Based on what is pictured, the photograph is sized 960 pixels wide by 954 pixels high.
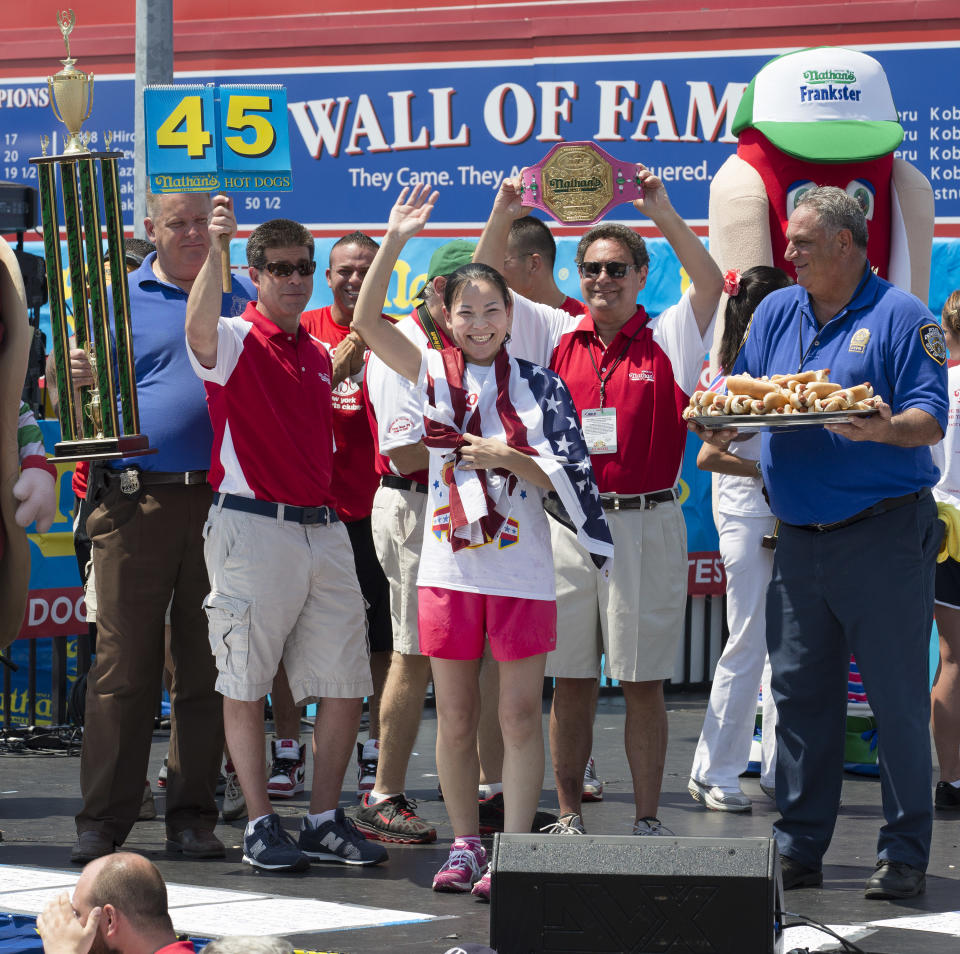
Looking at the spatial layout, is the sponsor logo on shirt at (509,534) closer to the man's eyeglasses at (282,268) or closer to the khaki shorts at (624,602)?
the khaki shorts at (624,602)

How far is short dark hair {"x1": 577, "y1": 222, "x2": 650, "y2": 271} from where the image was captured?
618 cm

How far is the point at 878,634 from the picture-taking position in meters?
5.39

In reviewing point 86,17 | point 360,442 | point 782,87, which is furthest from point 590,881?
point 86,17

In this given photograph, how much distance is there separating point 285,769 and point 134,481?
1725 millimetres

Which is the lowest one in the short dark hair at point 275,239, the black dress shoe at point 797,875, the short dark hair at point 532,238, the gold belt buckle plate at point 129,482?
the black dress shoe at point 797,875

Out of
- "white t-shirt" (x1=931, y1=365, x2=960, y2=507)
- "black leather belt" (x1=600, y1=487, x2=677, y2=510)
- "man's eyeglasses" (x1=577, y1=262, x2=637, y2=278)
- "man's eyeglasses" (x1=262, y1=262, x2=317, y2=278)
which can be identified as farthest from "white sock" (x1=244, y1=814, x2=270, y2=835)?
"white t-shirt" (x1=931, y1=365, x2=960, y2=507)

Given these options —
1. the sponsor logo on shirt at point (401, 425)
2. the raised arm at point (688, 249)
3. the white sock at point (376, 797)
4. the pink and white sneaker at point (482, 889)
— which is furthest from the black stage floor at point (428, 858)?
the raised arm at point (688, 249)

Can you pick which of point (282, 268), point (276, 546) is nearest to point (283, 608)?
point (276, 546)

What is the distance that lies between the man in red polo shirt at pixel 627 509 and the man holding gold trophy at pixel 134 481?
1158mm

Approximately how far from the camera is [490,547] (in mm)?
5379

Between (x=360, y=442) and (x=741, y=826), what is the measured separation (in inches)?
88.0

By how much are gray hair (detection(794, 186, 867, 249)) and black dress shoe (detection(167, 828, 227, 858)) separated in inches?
114

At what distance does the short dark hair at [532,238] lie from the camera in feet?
22.2

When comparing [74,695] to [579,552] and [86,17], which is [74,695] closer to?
[579,552]
